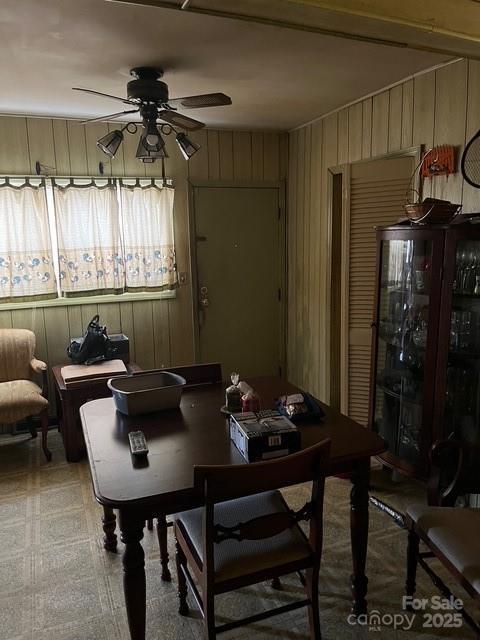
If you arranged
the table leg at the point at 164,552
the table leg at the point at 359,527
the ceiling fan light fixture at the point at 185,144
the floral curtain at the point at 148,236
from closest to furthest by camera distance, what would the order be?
the table leg at the point at 359,527
the table leg at the point at 164,552
the ceiling fan light fixture at the point at 185,144
the floral curtain at the point at 148,236

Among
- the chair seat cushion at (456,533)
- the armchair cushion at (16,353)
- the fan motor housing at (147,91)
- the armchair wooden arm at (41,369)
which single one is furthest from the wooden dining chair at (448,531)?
the armchair cushion at (16,353)

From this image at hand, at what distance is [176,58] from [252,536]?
7.31 feet

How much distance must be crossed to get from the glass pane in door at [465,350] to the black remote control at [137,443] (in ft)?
5.10

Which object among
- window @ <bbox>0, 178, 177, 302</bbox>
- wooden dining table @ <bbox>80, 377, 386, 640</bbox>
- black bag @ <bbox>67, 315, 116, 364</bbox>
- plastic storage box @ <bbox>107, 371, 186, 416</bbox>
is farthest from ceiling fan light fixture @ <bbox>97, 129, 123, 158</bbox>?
black bag @ <bbox>67, 315, 116, 364</bbox>

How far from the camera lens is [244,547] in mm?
1679

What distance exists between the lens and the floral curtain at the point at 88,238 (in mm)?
3816

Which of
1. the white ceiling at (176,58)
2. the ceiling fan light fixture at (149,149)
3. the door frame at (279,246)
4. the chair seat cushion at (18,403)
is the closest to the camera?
the white ceiling at (176,58)

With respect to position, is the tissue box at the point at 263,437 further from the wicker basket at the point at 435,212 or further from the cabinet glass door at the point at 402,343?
the wicker basket at the point at 435,212

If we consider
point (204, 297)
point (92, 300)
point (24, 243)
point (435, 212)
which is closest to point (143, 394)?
point (435, 212)

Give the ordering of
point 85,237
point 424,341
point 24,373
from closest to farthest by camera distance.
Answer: point 424,341, point 24,373, point 85,237

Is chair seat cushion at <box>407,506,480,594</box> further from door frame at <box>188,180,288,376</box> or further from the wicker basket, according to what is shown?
door frame at <box>188,180,288,376</box>

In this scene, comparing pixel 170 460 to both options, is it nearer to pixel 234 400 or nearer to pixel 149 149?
pixel 234 400

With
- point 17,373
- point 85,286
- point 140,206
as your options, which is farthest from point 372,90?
point 17,373

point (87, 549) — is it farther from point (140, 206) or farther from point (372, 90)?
point (372, 90)
